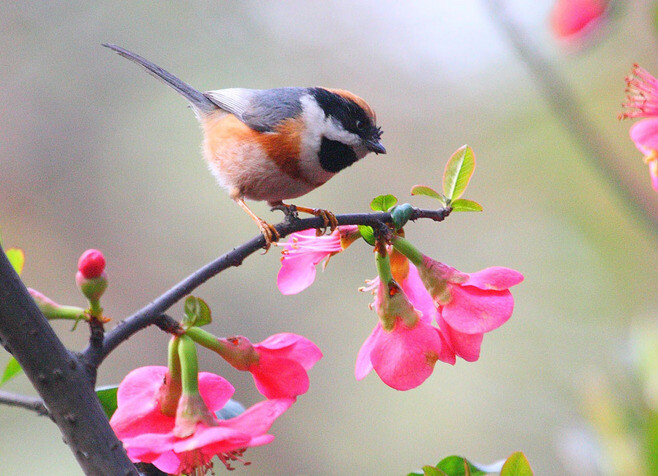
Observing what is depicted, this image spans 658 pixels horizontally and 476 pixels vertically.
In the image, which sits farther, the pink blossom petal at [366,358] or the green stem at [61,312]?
the pink blossom petal at [366,358]

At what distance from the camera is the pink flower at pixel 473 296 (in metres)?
1.11

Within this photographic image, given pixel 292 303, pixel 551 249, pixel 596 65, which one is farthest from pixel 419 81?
pixel 292 303

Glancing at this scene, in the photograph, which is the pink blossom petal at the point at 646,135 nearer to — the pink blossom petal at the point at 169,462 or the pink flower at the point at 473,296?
the pink flower at the point at 473,296

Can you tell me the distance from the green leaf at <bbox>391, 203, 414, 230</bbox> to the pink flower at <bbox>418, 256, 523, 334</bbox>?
0.14 metres

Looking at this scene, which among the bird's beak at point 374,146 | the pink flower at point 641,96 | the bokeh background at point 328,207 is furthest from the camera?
the bokeh background at point 328,207

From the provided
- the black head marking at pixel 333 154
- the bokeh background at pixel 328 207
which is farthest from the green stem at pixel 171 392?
the bokeh background at pixel 328 207

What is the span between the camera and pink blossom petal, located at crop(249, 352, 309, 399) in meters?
1.09

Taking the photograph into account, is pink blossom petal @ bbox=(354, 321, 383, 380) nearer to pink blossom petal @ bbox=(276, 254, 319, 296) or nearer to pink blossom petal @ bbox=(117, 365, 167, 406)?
pink blossom petal @ bbox=(276, 254, 319, 296)

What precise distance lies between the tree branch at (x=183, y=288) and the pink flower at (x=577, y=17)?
4.09 ft

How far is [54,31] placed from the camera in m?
6.82

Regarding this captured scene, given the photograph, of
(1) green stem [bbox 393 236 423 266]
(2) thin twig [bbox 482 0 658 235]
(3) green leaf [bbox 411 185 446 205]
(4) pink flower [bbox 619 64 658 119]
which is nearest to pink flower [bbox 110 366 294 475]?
(1) green stem [bbox 393 236 423 266]

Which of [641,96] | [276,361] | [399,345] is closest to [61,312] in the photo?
[276,361]

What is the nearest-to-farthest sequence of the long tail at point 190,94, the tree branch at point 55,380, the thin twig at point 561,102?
the tree branch at point 55,380 → the thin twig at point 561,102 → the long tail at point 190,94

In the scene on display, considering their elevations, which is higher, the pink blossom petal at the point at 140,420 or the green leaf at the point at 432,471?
the pink blossom petal at the point at 140,420
